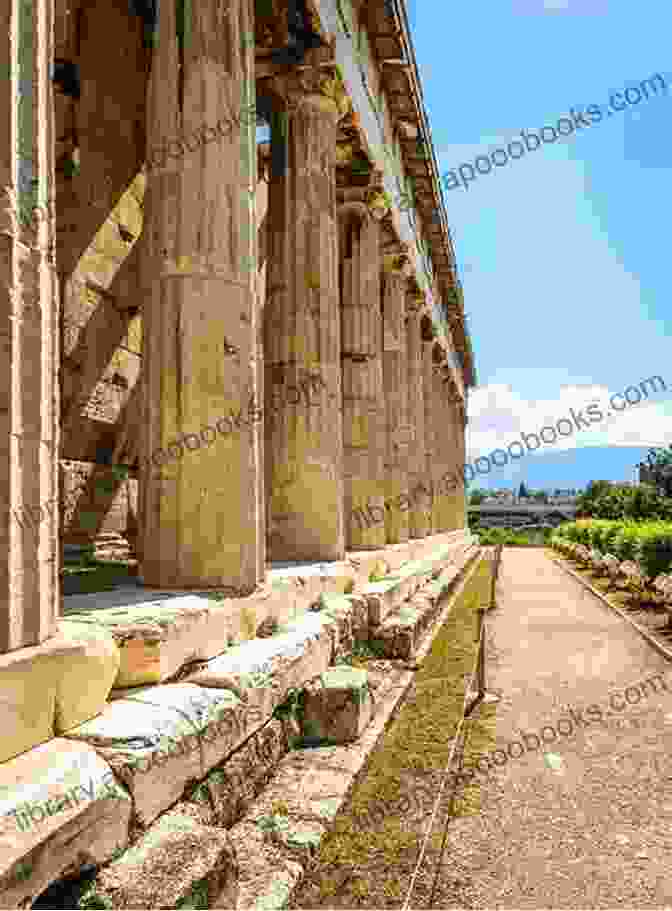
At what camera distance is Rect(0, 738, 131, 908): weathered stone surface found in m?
2.76

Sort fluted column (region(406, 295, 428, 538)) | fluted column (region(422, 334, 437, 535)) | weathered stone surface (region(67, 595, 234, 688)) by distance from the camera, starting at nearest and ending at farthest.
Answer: weathered stone surface (region(67, 595, 234, 688))
fluted column (region(406, 295, 428, 538))
fluted column (region(422, 334, 437, 535))

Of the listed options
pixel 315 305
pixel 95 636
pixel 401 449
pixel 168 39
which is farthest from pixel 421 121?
pixel 95 636

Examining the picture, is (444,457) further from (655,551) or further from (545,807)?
(545,807)

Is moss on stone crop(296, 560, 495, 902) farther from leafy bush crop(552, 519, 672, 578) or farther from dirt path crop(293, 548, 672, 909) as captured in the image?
leafy bush crop(552, 519, 672, 578)

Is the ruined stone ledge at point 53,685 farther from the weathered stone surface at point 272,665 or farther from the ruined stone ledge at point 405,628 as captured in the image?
the ruined stone ledge at point 405,628

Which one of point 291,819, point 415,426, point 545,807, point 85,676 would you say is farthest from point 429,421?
point 85,676

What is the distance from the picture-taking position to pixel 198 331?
262 inches

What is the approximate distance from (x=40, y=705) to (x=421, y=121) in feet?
52.9

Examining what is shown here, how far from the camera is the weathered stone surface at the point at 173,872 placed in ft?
10.2

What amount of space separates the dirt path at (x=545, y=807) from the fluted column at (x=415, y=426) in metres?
10.6

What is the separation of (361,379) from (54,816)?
11.6m

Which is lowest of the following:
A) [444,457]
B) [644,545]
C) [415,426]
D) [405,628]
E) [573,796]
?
[573,796]

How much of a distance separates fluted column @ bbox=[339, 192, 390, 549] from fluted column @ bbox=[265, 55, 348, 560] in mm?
2822

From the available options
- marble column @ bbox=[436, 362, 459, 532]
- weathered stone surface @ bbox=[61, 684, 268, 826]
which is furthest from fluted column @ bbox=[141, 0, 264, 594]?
marble column @ bbox=[436, 362, 459, 532]
